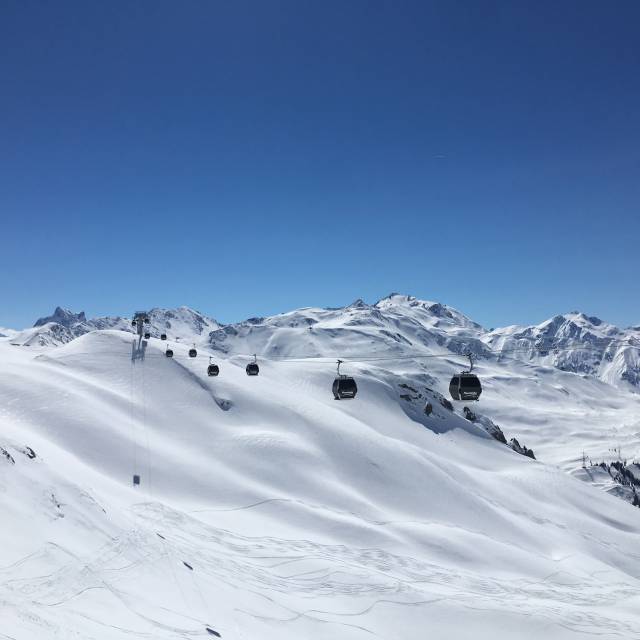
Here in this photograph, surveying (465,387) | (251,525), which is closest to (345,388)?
(465,387)

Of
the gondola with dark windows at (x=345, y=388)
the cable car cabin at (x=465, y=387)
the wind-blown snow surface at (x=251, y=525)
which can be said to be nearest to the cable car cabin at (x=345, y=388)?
the gondola with dark windows at (x=345, y=388)

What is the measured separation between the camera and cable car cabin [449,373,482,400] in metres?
29.7

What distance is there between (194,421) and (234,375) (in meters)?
20.0

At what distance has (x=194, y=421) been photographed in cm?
6106

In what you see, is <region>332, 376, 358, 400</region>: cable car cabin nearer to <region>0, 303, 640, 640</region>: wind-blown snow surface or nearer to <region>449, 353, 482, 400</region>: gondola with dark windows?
<region>449, 353, 482, 400</region>: gondola with dark windows

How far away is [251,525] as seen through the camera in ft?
130

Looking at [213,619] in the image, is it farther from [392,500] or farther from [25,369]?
[25,369]

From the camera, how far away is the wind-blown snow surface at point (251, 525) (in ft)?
73.6

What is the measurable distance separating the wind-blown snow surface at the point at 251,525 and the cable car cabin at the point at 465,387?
1377 cm

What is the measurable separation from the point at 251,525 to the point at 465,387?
2061cm

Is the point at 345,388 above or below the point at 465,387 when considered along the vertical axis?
below

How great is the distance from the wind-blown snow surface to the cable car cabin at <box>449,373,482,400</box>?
45.2 ft

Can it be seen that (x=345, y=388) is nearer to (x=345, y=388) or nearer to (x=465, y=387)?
(x=345, y=388)

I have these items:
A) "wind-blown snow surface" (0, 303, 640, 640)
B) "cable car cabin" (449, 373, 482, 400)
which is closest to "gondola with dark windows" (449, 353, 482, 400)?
"cable car cabin" (449, 373, 482, 400)
